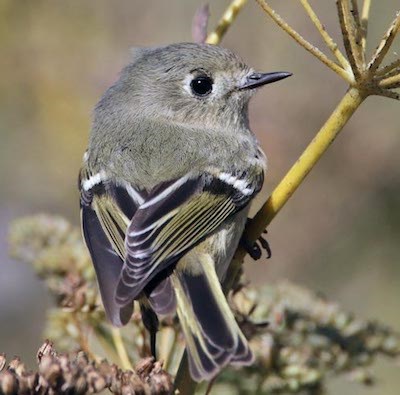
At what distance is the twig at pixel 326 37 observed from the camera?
6.85 feet

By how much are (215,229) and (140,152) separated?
37cm

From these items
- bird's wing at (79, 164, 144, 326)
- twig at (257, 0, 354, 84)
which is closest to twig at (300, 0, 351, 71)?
twig at (257, 0, 354, 84)

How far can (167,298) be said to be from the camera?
2.43m

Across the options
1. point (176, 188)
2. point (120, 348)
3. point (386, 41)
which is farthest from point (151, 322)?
point (386, 41)

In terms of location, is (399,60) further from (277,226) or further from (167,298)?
(277,226)

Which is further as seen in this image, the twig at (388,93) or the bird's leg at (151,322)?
the bird's leg at (151,322)

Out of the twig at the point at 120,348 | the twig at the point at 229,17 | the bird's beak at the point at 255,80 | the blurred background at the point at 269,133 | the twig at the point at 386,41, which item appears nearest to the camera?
the twig at the point at 386,41

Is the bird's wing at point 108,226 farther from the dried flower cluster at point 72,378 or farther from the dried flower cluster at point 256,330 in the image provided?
the dried flower cluster at point 72,378

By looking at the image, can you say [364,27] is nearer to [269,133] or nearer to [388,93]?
[388,93]

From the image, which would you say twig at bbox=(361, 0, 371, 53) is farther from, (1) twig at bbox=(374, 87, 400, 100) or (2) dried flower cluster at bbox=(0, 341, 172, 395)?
(2) dried flower cluster at bbox=(0, 341, 172, 395)

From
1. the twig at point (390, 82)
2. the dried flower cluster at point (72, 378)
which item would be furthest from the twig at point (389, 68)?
the dried flower cluster at point (72, 378)

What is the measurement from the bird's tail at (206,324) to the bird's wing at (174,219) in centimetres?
7

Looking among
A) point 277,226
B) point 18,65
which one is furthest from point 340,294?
point 18,65

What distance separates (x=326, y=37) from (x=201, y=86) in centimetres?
114
